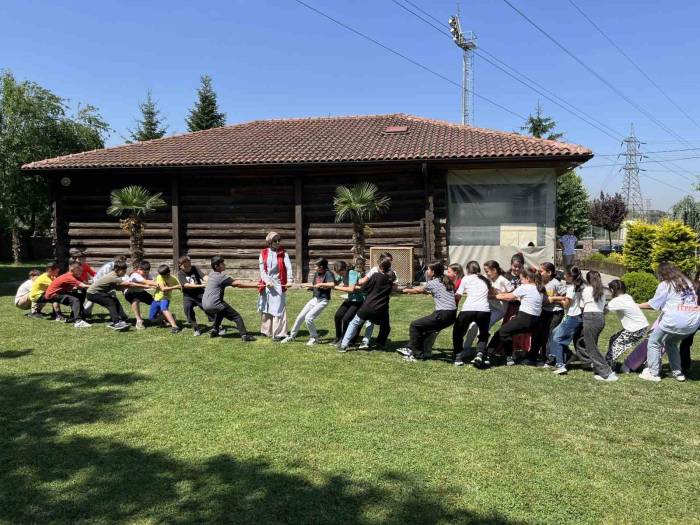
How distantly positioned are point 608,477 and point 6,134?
31.9 meters

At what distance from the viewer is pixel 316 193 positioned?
16.2 metres

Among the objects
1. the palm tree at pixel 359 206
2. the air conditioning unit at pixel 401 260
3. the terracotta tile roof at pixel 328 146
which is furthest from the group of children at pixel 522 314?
the terracotta tile roof at pixel 328 146

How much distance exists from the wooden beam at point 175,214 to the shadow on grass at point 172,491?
1261cm

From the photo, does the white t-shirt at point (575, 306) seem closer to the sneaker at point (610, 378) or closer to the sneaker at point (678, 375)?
the sneaker at point (610, 378)

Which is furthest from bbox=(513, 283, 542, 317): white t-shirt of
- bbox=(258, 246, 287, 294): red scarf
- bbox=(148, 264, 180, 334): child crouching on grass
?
bbox=(148, 264, 180, 334): child crouching on grass

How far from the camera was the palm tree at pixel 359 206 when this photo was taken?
1493 centimetres

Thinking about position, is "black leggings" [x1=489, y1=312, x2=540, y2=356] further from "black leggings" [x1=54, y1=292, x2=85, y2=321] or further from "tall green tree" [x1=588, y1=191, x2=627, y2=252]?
"tall green tree" [x1=588, y1=191, x2=627, y2=252]

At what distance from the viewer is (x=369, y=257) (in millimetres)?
15820

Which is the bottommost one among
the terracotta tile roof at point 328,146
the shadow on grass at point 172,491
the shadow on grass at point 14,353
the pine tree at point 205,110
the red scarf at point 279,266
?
the shadow on grass at point 172,491

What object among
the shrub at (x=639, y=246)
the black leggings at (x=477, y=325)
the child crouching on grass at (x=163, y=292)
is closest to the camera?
the black leggings at (x=477, y=325)

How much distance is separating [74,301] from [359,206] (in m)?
7.63

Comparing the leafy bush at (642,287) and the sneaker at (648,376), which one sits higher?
the leafy bush at (642,287)

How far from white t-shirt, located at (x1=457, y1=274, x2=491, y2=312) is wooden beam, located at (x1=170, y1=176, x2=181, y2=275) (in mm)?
11845

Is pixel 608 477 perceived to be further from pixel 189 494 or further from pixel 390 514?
pixel 189 494
